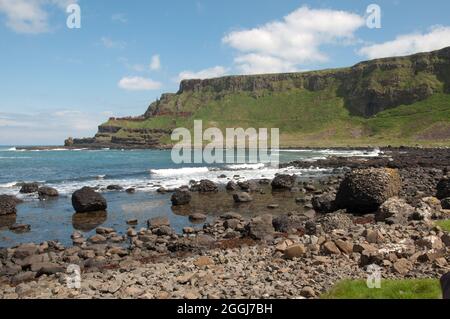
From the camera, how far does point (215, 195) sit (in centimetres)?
3788

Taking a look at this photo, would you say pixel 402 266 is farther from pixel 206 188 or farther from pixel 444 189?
pixel 206 188

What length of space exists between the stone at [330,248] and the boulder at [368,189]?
36.7ft

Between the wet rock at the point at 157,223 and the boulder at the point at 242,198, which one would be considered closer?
the wet rock at the point at 157,223

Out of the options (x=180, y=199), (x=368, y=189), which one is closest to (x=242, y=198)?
(x=180, y=199)

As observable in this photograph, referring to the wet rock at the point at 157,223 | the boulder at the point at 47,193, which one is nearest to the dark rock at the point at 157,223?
the wet rock at the point at 157,223

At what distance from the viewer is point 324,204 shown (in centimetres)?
2744

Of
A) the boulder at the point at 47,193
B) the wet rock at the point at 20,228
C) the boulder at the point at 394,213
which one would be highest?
the boulder at the point at 394,213

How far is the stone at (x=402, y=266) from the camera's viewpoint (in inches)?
454

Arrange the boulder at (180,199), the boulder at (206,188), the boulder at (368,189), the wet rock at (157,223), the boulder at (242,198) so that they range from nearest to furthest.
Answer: the wet rock at (157,223), the boulder at (368,189), the boulder at (180,199), the boulder at (242,198), the boulder at (206,188)

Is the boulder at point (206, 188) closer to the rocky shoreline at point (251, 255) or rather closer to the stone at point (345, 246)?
the rocky shoreline at point (251, 255)

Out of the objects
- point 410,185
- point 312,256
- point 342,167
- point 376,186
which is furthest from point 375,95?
point 312,256

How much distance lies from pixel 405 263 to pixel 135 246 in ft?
39.7

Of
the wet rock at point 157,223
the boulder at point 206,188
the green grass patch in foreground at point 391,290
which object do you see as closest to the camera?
the green grass patch in foreground at point 391,290

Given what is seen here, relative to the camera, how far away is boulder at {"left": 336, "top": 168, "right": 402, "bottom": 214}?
24312mm
